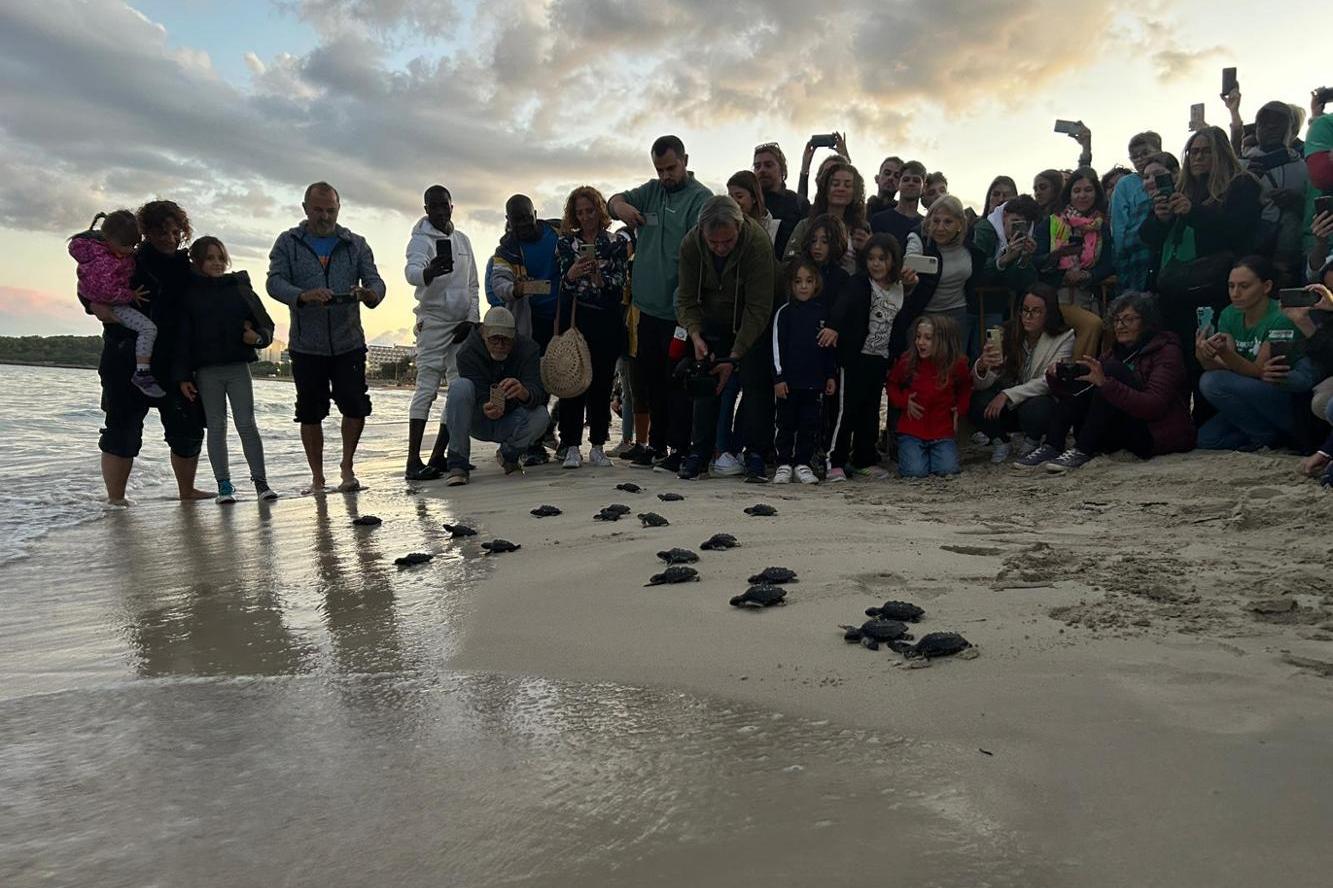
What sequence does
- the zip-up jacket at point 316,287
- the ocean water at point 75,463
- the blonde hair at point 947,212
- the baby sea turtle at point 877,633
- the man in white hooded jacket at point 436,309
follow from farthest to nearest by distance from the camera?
the man in white hooded jacket at point 436,309
the blonde hair at point 947,212
the zip-up jacket at point 316,287
the ocean water at point 75,463
the baby sea turtle at point 877,633

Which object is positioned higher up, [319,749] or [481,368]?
→ [481,368]

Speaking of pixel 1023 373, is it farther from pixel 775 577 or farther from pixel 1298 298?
pixel 775 577

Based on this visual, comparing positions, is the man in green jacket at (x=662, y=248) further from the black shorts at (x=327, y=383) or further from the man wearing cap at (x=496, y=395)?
the black shorts at (x=327, y=383)

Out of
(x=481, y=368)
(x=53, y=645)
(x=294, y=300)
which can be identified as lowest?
(x=53, y=645)

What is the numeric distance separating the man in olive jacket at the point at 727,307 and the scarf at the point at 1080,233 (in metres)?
2.13

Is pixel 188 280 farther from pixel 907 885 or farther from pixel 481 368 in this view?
pixel 907 885

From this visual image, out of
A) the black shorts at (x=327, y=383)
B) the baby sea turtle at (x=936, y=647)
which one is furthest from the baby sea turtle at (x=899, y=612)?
the black shorts at (x=327, y=383)

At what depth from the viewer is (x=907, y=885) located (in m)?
1.29

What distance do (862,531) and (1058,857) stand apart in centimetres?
244

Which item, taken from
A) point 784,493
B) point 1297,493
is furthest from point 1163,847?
point 784,493

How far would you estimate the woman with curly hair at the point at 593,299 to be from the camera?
6.49m

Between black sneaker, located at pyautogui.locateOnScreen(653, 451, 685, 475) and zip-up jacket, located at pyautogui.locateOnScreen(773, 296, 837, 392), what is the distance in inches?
35.9

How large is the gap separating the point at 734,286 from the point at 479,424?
6.75 feet

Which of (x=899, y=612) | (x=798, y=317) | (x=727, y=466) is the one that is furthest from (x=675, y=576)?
(x=798, y=317)
